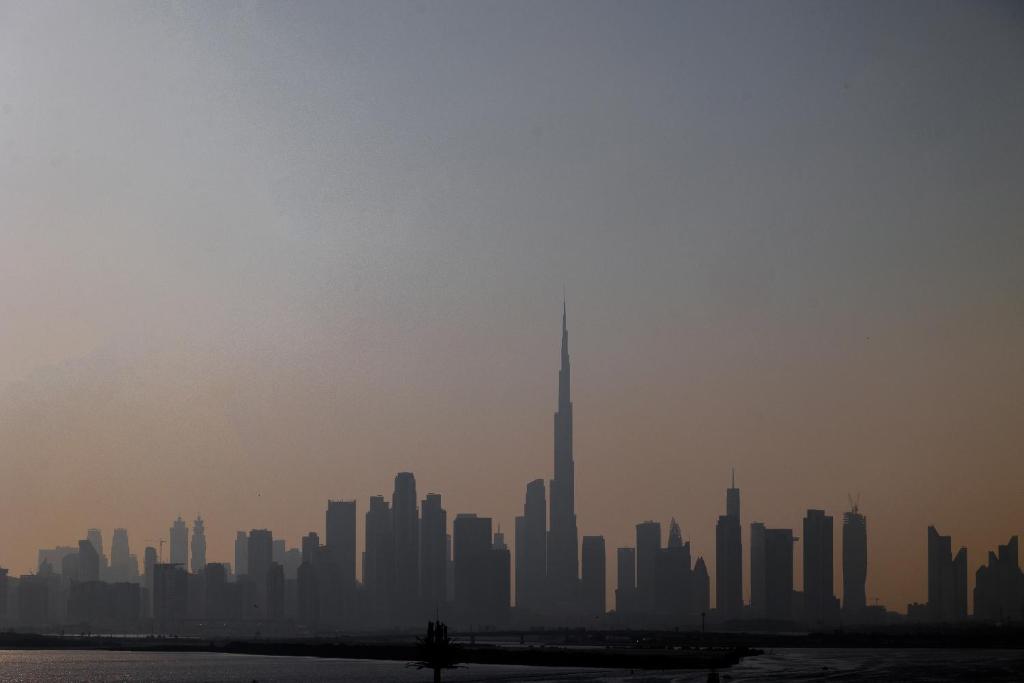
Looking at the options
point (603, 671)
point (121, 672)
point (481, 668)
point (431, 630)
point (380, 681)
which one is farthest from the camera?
point (121, 672)

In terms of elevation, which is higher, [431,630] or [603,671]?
[431,630]

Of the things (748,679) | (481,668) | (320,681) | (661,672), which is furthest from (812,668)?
(320,681)

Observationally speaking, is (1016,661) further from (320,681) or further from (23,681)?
(23,681)

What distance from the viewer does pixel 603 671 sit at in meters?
171

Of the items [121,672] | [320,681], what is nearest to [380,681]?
[320,681]

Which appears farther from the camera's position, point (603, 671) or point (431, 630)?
point (603, 671)

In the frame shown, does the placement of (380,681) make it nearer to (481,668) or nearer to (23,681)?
(481,668)

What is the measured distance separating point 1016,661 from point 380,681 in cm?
8346

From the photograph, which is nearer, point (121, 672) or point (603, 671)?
point (603, 671)

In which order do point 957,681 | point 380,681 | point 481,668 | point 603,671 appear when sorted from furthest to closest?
point 481,668 → point 603,671 → point 380,681 → point 957,681

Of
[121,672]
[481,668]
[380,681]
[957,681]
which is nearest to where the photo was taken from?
[957,681]

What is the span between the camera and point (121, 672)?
199375 millimetres

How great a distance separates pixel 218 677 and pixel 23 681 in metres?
26.0

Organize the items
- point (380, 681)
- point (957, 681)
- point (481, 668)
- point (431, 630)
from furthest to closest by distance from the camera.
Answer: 1. point (481, 668)
2. point (380, 681)
3. point (957, 681)
4. point (431, 630)
